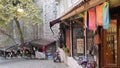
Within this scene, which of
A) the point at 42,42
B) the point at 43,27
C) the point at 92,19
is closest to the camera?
the point at 92,19

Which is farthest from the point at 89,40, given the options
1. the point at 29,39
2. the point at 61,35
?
the point at 29,39

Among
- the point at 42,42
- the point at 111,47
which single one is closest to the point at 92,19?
the point at 111,47

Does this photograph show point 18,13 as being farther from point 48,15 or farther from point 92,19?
point 92,19

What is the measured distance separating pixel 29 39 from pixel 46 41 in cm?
327

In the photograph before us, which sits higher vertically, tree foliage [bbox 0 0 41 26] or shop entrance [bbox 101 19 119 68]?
tree foliage [bbox 0 0 41 26]

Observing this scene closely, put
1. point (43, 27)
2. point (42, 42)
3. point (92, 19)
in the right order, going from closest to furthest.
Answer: point (92, 19), point (42, 42), point (43, 27)

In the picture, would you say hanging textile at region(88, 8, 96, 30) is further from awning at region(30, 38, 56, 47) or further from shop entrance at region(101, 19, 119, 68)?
awning at region(30, 38, 56, 47)

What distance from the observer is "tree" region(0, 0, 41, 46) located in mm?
25406

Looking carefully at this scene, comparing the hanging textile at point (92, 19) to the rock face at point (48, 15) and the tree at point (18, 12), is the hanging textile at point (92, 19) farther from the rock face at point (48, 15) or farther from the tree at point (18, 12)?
the rock face at point (48, 15)

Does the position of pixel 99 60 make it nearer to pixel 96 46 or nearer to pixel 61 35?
pixel 96 46

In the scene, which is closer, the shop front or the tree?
the shop front

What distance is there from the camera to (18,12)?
25469mm

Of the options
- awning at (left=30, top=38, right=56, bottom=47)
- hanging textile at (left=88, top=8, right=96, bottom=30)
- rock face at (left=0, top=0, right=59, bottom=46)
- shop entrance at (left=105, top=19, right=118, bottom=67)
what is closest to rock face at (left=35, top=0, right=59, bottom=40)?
rock face at (left=0, top=0, right=59, bottom=46)

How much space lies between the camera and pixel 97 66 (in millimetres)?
11156
